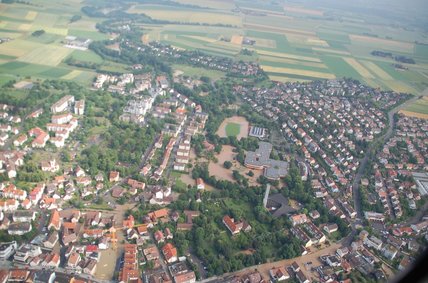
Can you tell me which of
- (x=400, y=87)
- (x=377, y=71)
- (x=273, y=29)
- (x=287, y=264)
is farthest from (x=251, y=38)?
(x=287, y=264)

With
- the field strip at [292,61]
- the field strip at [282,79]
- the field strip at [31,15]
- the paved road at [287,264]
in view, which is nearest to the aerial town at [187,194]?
the paved road at [287,264]

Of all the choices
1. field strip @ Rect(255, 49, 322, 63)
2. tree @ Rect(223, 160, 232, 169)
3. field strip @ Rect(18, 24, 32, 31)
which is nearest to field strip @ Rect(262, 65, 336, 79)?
field strip @ Rect(255, 49, 322, 63)

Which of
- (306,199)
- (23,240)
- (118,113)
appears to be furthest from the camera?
(118,113)

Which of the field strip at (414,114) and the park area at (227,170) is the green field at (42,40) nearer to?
the park area at (227,170)

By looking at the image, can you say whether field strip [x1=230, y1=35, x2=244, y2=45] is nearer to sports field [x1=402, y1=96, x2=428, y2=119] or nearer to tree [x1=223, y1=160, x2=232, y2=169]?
sports field [x1=402, y1=96, x2=428, y2=119]

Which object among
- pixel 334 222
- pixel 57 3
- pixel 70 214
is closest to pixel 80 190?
pixel 70 214

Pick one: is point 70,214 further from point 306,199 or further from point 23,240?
point 306,199
